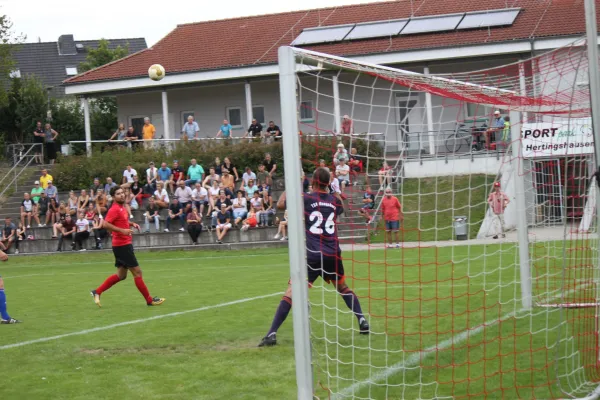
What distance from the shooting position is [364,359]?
8.06m

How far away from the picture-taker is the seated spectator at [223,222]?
2531 cm

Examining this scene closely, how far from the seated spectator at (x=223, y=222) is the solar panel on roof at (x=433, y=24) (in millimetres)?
11666

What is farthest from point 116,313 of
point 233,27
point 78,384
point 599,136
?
point 233,27

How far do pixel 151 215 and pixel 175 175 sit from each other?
6.99 feet

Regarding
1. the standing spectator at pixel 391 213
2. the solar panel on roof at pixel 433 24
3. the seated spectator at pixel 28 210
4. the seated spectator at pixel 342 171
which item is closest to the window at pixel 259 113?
the solar panel on roof at pixel 433 24

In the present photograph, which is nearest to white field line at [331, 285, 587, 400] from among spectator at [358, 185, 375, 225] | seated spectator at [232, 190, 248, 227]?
spectator at [358, 185, 375, 225]

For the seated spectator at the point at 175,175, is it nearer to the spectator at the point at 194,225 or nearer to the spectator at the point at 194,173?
the spectator at the point at 194,173

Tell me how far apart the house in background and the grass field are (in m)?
58.2

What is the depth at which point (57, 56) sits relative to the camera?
71.9 meters

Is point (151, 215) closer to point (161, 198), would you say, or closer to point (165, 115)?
point (161, 198)

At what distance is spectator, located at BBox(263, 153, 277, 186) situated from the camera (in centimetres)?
2704

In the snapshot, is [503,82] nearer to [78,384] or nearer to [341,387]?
[341,387]

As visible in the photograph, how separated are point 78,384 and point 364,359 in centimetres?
267

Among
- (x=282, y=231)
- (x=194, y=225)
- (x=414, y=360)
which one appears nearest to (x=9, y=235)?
(x=194, y=225)
